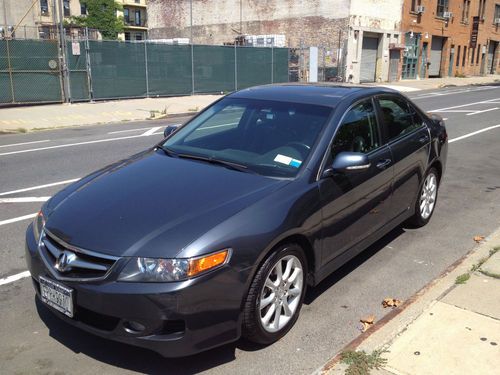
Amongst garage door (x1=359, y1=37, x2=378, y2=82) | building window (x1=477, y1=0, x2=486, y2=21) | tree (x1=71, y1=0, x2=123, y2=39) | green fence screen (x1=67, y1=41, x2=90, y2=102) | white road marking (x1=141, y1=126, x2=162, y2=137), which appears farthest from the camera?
tree (x1=71, y1=0, x2=123, y2=39)

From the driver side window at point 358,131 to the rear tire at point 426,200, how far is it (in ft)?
4.19

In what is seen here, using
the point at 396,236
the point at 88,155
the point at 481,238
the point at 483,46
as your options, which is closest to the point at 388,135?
the point at 396,236

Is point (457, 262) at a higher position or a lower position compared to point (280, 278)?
lower

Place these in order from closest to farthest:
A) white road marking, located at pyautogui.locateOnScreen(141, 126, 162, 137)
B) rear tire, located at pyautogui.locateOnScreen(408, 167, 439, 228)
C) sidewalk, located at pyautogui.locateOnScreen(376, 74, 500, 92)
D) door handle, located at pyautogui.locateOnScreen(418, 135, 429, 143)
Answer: door handle, located at pyautogui.locateOnScreen(418, 135, 429, 143) → rear tire, located at pyautogui.locateOnScreen(408, 167, 439, 228) → white road marking, located at pyautogui.locateOnScreen(141, 126, 162, 137) → sidewalk, located at pyautogui.locateOnScreen(376, 74, 500, 92)

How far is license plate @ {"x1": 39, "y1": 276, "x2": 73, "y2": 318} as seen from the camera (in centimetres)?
296

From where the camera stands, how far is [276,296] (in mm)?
3340

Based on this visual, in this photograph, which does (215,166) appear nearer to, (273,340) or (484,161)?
(273,340)

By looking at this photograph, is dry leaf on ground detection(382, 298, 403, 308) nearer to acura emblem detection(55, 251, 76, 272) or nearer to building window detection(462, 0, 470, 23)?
acura emblem detection(55, 251, 76, 272)

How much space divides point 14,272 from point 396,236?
151 inches

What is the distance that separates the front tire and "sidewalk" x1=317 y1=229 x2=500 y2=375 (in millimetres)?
448

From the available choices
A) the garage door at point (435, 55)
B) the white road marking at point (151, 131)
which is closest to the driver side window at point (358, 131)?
the white road marking at point (151, 131)

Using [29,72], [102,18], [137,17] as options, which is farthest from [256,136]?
[137,17]

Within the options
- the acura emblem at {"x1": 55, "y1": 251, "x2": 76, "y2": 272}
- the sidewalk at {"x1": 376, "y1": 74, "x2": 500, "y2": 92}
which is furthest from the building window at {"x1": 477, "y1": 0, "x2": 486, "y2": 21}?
the acura emblem at {"x1": 55, "y1": 251, "x2": 76, "y2": 272}

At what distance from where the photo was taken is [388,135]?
4762 mm
